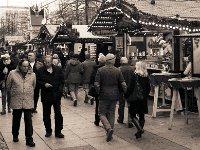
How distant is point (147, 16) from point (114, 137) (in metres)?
4.42

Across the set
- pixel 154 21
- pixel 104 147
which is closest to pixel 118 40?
pixel 154 21

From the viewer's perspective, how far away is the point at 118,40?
16.2 meters

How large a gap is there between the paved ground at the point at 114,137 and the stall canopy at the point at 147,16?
8.21ft

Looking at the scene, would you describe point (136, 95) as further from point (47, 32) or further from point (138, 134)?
point (47, 32)

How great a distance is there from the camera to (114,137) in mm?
8148

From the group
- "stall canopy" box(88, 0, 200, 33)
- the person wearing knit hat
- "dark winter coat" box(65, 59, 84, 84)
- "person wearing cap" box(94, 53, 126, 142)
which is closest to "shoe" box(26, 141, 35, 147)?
"person wearing cap" box(94, 53, 126, 142)

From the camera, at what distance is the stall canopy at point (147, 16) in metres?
9.99

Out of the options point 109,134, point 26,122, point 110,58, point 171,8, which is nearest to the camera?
point 26,122

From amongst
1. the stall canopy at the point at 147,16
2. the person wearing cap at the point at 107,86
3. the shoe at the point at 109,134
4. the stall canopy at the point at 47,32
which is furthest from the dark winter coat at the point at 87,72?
the stall canopy at the point at 47,32

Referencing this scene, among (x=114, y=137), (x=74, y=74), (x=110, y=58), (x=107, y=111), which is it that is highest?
(x=110, y=58)

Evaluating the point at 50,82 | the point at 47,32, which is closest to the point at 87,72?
the point at 50,82

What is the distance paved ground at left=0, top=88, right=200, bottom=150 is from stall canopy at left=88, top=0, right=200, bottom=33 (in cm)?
250

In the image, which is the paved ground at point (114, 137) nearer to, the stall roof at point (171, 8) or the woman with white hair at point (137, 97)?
the woman with white hair at point (137, 97)

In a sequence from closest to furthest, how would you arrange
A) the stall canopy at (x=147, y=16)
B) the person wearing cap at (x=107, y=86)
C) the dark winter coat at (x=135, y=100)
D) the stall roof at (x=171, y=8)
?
1. the person wearing cap at (x=107, y=86)
2. the dark winter coat at (x=135, y=100)
3. the stall canopy at (x=147, y=16)
4. the stall roof at (x=171, y=8)
